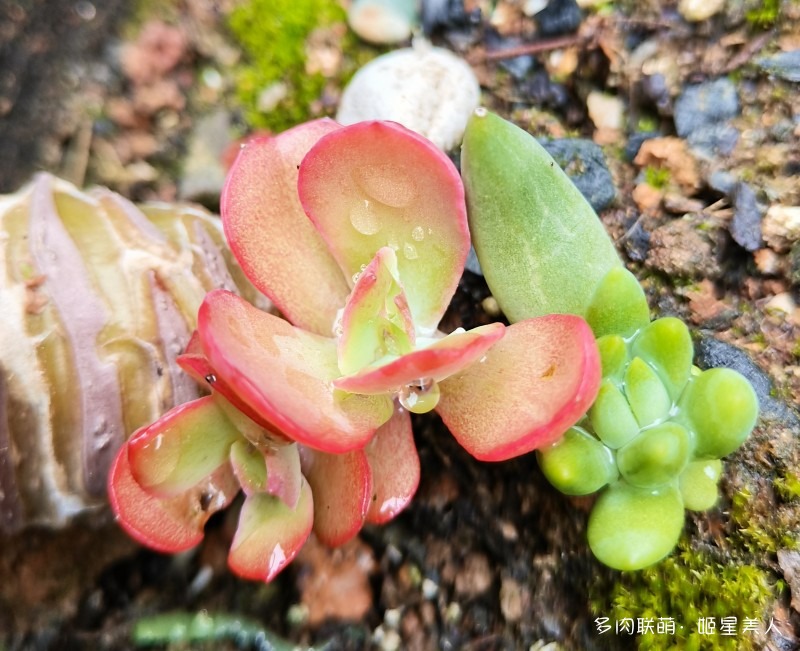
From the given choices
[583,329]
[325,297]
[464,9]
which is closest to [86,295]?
[325,297]

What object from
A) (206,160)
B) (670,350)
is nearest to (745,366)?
(670,350)

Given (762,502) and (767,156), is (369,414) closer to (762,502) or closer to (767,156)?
(762,502)

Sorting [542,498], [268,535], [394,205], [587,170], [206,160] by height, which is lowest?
[542,498]

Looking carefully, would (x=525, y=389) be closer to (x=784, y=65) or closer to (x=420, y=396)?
(x=420, y=396)

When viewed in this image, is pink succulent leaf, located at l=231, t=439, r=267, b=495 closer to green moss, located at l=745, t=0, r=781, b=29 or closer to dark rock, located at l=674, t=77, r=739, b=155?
dark rock, located at l=674, t=77, r=739, b=155

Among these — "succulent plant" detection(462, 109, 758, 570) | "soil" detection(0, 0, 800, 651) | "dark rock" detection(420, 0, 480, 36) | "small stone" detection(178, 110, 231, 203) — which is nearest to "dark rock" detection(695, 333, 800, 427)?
"soil" detection(0, 0, 800, 651)
